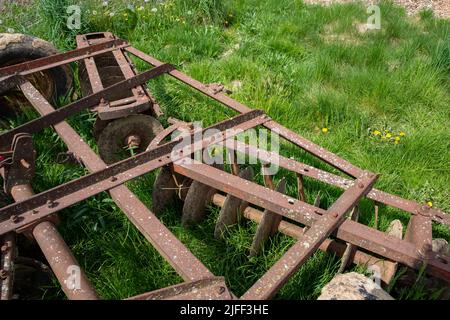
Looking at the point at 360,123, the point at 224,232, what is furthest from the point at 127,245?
the point at 360,123

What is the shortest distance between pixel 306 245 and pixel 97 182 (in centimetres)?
117

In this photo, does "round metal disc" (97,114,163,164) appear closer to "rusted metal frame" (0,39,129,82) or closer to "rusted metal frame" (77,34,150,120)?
"rusted metal frame" (77,34,150,120)

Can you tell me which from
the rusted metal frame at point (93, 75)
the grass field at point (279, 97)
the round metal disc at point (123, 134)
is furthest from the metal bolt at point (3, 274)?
the rusted metal frame at point (93, 75)

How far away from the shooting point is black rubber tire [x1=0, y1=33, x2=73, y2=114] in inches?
135

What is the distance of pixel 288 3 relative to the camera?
5.63m

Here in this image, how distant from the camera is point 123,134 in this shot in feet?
10.2

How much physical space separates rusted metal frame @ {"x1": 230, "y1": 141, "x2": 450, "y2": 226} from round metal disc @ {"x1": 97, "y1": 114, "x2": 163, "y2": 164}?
→ 80 centimetres

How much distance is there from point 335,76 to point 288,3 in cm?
193

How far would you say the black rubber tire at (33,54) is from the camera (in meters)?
3.44

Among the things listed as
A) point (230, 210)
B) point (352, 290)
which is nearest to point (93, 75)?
point (230, 210)

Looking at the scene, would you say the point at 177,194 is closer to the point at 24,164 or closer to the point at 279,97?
the point at 24,164

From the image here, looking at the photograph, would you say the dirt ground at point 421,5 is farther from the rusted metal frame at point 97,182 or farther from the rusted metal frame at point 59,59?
the rusted metal frame at point 97,182

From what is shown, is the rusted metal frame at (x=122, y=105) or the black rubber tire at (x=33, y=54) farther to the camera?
the black rubber tire at (x=33, y=54)

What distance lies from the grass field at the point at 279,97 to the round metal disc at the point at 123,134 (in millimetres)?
279
